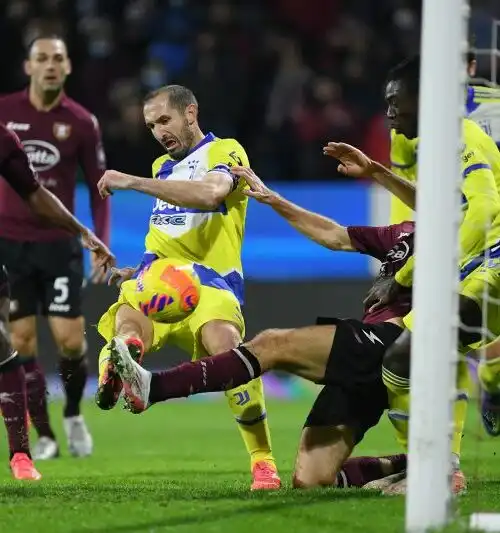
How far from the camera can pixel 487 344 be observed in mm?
5957

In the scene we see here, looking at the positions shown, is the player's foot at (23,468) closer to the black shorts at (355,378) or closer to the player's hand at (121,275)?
the player's hand at (121,275)

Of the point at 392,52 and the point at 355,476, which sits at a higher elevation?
the point at 392,52

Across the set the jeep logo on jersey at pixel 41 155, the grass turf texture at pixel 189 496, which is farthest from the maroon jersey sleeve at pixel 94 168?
the grass turf texture at pixel 189 496

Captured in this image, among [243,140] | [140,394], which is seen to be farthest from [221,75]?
[140,394]

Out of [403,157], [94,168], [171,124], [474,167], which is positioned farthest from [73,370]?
[474,167]

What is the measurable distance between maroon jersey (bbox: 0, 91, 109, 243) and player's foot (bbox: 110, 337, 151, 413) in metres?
3.50

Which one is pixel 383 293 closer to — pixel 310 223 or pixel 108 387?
pixel 310 223

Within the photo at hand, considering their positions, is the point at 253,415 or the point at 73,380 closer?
the point at 253,415

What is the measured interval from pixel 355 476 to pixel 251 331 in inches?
261

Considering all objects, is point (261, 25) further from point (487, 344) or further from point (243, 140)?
point (487, 344)

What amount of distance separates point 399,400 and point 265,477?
818 mm

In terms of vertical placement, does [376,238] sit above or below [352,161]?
below

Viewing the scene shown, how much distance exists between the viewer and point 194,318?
6.23 m

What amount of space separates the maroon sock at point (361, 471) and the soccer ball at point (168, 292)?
3.39ft
